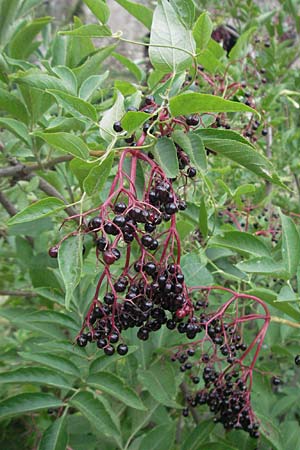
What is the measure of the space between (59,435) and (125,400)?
173 mm

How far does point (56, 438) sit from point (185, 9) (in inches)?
35.8

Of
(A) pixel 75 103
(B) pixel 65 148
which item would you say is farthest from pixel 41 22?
(B) pixel 65 148

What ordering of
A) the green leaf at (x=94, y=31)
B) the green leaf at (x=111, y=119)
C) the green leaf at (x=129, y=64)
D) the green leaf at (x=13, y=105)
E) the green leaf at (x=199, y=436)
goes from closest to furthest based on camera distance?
the green leaf at (x=111, y=119) → the green leaf at (x=94, y=31) → the green leaf at (x=13, y=105) → the green leaf at (x=199, y=436) → the green leaf at (x=129, y=64)

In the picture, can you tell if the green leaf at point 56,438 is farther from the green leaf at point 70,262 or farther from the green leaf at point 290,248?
the green leaf at point 290,248

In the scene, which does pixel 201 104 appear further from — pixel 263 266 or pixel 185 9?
pixel 263 266

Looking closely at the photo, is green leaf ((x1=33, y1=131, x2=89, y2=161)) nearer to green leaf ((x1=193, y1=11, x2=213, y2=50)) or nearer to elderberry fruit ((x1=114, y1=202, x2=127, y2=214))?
elderberry fruit ((x1=114, y1=202, x2=127, y2=214))

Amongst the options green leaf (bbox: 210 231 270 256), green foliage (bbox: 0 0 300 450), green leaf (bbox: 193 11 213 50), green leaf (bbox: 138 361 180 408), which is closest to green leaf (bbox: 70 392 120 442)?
green foliage (bbox: 0 0 300 450)

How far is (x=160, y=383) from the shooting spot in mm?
1240

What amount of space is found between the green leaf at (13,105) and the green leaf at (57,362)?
0.56 meters

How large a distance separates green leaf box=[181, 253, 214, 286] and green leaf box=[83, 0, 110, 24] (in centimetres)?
55

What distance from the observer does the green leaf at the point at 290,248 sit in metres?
1.08

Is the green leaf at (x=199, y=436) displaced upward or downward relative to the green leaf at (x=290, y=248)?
downward

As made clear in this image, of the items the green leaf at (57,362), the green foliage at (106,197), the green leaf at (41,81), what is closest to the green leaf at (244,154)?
the green foliage at (106,197)

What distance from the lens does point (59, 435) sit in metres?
1.14
